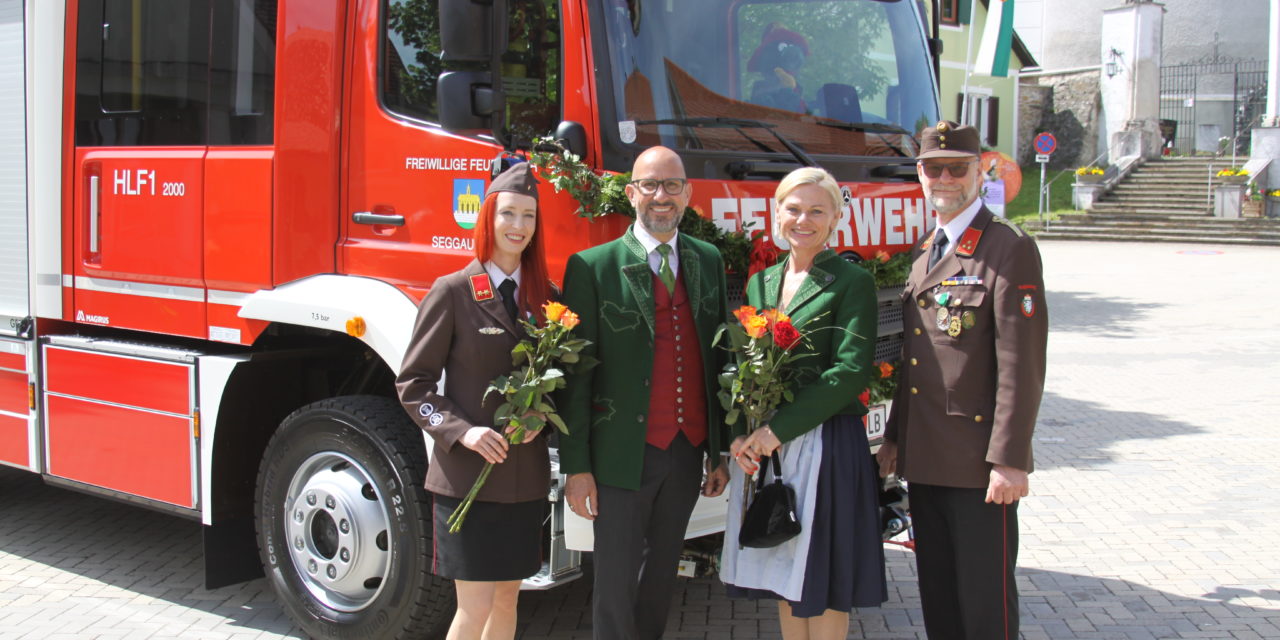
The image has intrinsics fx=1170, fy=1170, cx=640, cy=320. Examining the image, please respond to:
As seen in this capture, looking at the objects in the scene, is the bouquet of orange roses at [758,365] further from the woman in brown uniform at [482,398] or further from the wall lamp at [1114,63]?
the wall lamp at [1114,63]

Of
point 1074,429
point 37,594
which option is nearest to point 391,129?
point 37,594

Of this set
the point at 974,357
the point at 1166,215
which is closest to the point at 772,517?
the point at 974,357

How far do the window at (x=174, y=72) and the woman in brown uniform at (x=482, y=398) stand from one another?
148 cm

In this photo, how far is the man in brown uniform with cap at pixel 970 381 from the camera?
3.30 metres

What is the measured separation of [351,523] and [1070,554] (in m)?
3.48

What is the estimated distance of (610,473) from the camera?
3.39 m

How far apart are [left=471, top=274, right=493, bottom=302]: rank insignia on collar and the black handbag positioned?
3.19 ft

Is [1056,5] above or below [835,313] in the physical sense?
A: above

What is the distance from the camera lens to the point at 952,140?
136 inches

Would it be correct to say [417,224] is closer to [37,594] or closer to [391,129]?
[391,129]

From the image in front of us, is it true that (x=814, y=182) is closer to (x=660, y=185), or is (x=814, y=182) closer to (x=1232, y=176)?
(x=660, y=185)

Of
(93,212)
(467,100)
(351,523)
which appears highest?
(467,100)

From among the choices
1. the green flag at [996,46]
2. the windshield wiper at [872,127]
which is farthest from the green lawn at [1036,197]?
the windshield wiper at [872,127]

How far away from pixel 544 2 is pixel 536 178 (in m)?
0.61
